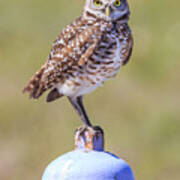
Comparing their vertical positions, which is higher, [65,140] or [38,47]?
[38,47]

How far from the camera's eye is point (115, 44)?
14.0ft

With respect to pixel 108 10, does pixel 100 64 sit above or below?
below

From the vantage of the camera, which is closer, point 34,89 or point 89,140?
point 89,140

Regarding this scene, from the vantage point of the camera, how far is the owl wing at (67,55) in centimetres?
428

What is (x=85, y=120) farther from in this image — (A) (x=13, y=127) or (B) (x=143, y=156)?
(A) (x=13, y=127)

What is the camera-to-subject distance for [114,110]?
26.5 ft

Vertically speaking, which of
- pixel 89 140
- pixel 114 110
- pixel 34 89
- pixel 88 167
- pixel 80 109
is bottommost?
pixel 88 167

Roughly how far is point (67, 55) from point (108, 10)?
0.33 meters

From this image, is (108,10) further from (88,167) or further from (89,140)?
(88,167)

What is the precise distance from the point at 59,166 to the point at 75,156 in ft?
0.28

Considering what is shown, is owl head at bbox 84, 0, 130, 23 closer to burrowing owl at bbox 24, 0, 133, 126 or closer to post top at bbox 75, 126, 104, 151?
burrowing owl at bbox 24, 0, 133, 126

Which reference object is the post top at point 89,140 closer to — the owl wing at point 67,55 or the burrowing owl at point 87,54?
the burrowing owl at point 87,54

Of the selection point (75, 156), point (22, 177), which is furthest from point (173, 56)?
point (75, 156)

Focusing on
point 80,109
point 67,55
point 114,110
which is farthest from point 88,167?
point 114,110
